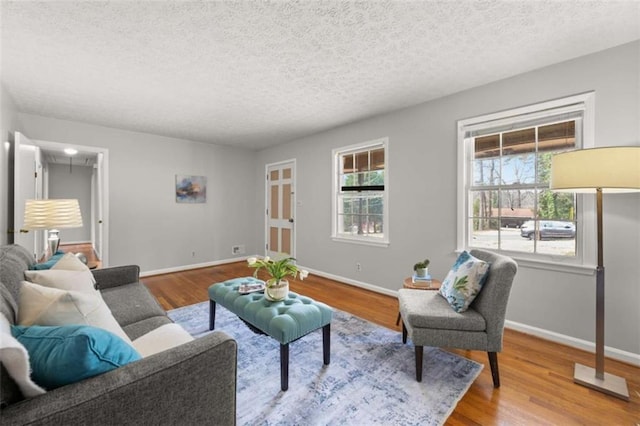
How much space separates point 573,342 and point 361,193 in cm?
274

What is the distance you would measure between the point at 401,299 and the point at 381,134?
92.2 inches

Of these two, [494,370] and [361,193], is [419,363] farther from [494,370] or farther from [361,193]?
[361,193]

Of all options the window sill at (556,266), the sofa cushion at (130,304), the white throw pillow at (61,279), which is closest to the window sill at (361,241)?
the window sill at (556,266)

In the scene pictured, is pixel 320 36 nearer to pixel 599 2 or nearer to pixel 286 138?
pixel 599 2

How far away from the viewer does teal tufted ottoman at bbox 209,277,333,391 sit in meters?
1.77

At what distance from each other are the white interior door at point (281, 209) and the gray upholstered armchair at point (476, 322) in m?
3.40

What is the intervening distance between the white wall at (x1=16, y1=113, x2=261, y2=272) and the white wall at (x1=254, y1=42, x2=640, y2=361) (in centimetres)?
157

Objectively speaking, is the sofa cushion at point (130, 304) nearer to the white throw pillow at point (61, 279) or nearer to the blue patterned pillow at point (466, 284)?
the white throw pillow at point (61, 279)

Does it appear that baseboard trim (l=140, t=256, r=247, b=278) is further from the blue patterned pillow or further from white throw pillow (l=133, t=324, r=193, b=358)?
the blue patterned pillow

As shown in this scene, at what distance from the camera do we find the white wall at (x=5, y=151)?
276cm

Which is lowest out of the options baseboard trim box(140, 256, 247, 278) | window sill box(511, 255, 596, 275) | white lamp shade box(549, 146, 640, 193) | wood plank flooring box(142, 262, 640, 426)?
wood plank flooring box(142, 262, 640, 426)

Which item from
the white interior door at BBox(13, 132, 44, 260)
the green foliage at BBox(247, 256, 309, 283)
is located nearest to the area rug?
the green foliage at BBox(247, 256, 309, 283)

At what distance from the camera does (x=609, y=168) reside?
1.71 meters

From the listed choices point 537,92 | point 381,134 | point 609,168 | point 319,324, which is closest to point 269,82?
point 381,134
